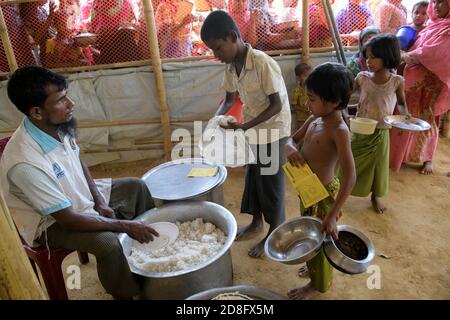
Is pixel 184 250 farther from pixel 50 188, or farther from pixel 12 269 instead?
pixel 12 269

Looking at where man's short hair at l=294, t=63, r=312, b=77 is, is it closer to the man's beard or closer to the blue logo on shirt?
the man's beard

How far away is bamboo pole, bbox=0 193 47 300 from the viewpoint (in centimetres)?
101

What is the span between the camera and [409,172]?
11.4ft

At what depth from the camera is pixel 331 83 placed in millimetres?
1619

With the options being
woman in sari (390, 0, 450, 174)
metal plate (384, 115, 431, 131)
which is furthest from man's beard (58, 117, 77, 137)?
woman in sari (390, 0, 450, 174)

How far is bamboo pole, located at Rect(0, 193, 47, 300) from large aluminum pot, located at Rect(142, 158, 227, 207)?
116 cm

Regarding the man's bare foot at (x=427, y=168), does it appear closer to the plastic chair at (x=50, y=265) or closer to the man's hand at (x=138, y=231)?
the man's hand at (x=138, y=231)

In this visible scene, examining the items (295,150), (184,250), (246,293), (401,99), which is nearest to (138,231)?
(184,250)

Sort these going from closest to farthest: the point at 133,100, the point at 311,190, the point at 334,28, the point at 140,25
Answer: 1. the point at 311,190
2. the point at 334,28
3. the point at 140,25
4. the point at 133,100

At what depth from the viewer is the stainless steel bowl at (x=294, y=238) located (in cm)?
175

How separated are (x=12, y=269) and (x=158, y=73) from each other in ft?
9.84

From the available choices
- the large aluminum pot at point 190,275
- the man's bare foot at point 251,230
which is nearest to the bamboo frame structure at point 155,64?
the man's bare foot at point 251,230
